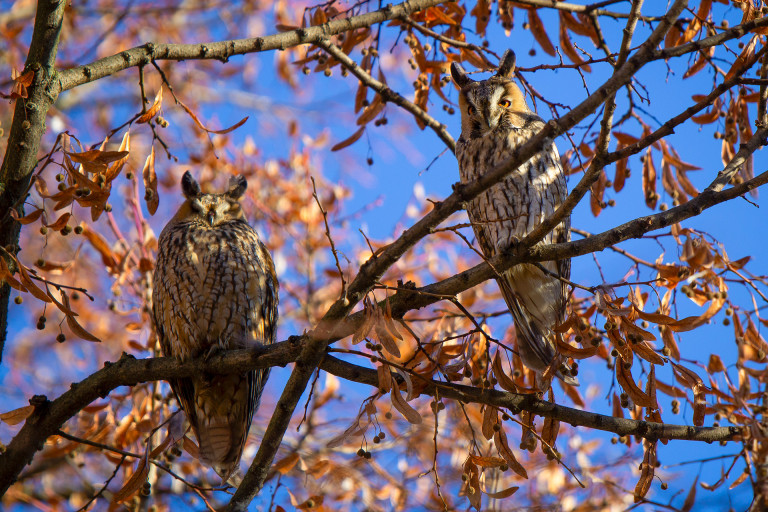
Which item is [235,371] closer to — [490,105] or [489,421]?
[489,421]

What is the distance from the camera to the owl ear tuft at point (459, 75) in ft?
12.0

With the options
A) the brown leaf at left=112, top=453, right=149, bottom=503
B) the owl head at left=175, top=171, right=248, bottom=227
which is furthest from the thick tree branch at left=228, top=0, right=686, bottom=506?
the owl head at left=175, top=171, right=248, bottom=227

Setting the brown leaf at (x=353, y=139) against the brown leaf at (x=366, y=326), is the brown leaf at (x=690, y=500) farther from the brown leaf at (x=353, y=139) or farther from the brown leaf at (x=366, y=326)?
the brown leaf at (x=353, y=139)

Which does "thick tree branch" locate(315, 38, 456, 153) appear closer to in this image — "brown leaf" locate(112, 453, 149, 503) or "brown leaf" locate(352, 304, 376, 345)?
"brown leaf" locate(352, 304, 376, 345)

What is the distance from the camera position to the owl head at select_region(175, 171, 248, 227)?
372 centimetres

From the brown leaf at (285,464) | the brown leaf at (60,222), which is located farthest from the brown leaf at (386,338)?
the brown leaf at (285,464)

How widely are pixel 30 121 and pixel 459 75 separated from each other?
2058 mm

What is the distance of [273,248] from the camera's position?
5.82 m

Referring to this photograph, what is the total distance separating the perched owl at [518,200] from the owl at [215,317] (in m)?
1.10

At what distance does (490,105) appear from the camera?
336 centimetres

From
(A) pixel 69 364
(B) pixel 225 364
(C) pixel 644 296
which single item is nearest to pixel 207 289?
(B) pixel 225 364

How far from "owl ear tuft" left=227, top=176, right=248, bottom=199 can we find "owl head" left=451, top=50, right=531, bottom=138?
126cm

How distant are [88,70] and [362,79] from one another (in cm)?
128

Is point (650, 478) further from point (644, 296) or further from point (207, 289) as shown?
point (207, 289)
